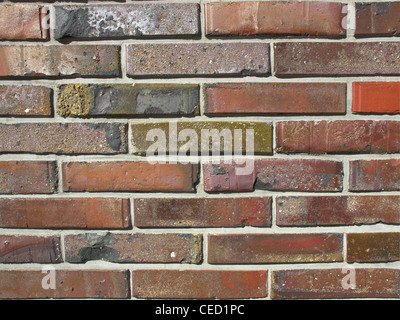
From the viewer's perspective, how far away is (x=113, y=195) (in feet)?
2.51

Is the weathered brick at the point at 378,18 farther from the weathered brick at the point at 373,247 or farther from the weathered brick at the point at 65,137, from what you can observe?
the weathered brick at the point at 65,137

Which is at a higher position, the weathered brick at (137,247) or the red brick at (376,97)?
the red brick at (376,97)

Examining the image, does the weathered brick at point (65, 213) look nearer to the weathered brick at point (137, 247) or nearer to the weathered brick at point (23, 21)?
the weathered brick at point (137, 247)

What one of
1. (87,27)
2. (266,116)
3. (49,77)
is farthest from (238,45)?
(49,77)

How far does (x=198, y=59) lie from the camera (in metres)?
0.73

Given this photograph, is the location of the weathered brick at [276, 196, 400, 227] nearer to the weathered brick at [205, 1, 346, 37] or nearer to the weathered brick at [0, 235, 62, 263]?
the weathered brick at [205, 1, 346, 37]

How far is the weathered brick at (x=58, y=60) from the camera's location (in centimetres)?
73

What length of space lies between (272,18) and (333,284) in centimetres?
72

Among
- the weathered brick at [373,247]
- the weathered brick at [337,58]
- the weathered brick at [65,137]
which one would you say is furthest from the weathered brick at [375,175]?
the weathered brick at [65,137]

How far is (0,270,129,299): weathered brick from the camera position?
2.58ft

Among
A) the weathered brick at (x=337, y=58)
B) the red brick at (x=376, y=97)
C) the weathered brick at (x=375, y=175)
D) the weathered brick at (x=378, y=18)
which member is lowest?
the weathered brick at (x=375, y=175)

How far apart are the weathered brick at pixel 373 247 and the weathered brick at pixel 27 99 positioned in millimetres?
868

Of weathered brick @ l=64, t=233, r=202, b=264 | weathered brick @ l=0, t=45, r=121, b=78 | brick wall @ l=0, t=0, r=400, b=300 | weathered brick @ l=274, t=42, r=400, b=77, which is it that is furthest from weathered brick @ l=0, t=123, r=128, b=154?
weathered brick @ l=274, t=42, r=400, b=77

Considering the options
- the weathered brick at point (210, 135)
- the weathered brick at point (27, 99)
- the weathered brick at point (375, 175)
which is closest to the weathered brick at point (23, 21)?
the weathered brick at point (27, 99)
